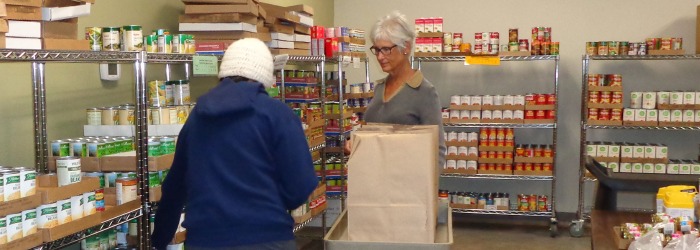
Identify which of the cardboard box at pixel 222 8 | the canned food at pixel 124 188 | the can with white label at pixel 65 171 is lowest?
the canned food at pixel 124 188

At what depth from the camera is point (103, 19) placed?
3.50 metres

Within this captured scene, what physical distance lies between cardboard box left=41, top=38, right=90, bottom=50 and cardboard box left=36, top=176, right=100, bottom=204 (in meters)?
0.49

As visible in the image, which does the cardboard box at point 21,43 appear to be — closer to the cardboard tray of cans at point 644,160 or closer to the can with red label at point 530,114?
the can with red label at point 530,114

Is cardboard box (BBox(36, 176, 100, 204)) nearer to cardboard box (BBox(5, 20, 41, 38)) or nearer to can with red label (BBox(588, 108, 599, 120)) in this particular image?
cardboard box (BBox(5, 20, 41, 38))

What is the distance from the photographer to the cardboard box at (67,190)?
238 centimetres

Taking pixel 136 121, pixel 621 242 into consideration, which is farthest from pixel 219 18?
pixel 621 242

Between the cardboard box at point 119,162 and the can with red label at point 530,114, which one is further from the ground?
the can with red label at point 530,114

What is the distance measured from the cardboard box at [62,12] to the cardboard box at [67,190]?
589 millimetres

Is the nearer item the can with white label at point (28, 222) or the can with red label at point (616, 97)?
the can with white label at point (28, 222)

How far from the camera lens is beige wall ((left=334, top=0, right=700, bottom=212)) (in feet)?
20.9

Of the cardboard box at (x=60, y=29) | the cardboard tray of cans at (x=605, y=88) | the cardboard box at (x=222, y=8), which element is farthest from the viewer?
the cardboard tray of cans at (x=605, y=88)

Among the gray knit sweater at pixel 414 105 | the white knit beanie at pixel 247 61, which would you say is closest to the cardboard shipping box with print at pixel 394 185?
the white knit beanie at pixel 247 61

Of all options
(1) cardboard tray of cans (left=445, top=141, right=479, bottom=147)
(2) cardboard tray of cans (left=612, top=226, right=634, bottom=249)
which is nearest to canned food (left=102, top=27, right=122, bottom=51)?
(2) cardboard tray of cans (left=612, top=226, right=634, bottom=249)

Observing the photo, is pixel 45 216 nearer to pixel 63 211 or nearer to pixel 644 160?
pixel 63 211
